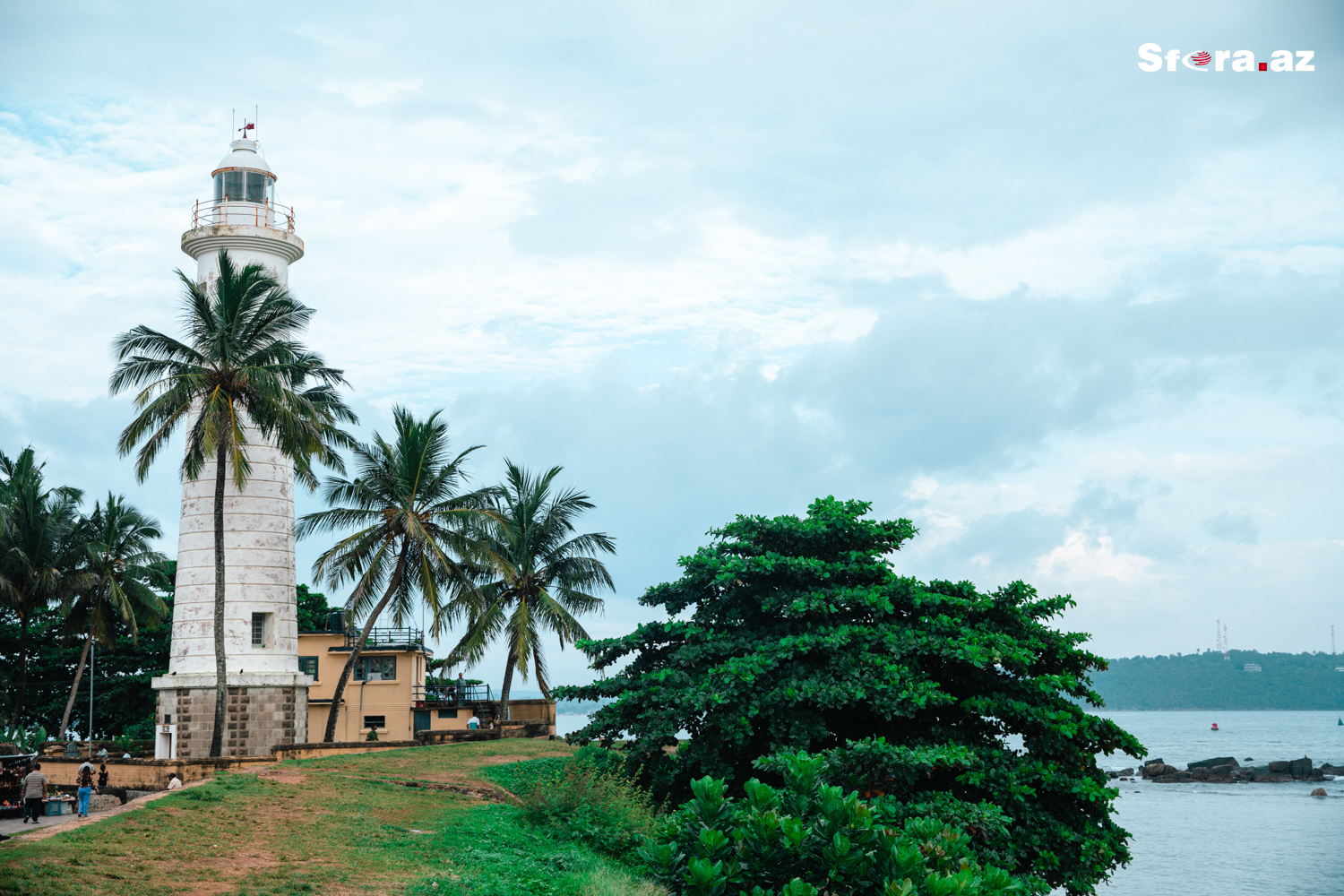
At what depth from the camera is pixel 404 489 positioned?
35.7m

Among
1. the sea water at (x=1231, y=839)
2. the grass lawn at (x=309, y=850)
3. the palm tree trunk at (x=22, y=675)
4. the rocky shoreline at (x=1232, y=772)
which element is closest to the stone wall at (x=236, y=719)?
the grass lawn at (x=309, y=850)

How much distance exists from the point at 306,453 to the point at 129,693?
2678 centimetres

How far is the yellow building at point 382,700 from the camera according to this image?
4216cm

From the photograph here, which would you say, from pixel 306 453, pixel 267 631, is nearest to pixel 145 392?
pixel 306 453

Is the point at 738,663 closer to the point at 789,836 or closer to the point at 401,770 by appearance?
the point at 789,836

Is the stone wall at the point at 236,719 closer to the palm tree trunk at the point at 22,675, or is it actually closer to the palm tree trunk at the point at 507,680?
the palm tree trunk at the point at 507,680

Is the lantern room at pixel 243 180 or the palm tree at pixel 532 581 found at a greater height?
the lantern room at pixel 243 180

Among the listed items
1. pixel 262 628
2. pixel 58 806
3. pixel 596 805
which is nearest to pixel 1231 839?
pixel 596 805

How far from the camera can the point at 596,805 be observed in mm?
16953

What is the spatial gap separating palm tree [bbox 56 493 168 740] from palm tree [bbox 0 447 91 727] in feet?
2.73

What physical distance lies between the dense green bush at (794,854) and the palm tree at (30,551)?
4270 cm

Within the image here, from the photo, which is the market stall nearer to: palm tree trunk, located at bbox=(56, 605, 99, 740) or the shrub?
the shrub

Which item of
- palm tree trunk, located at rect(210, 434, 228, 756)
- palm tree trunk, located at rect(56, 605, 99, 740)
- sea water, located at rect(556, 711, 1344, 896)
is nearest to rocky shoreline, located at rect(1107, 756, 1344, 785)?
sea water, located at rect(556, 711, 1344, 896)

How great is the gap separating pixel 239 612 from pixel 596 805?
60.9 feet
